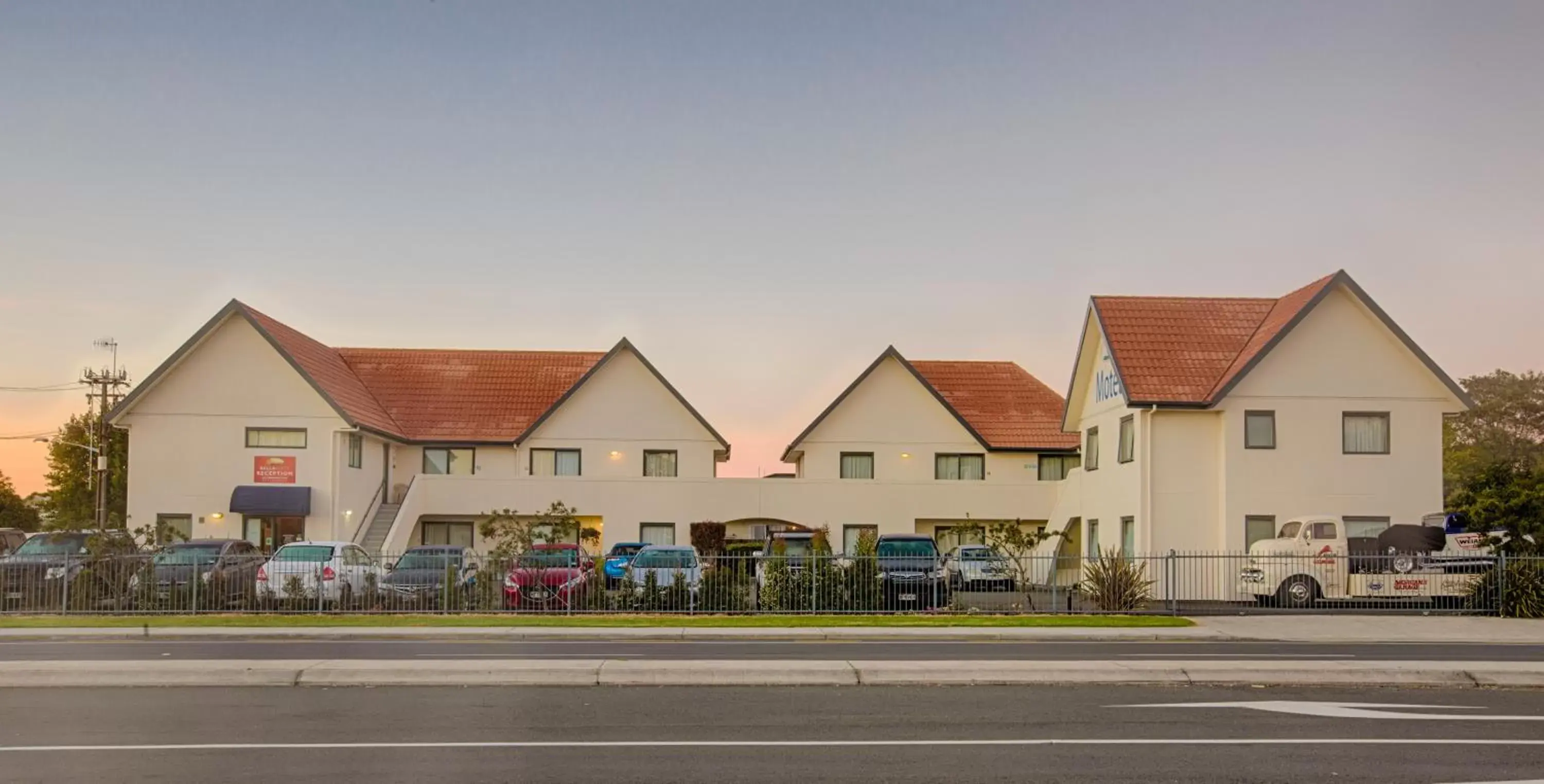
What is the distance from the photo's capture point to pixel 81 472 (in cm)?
7656

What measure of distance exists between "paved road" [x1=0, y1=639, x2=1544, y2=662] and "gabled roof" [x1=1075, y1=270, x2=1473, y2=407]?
41.6 feet

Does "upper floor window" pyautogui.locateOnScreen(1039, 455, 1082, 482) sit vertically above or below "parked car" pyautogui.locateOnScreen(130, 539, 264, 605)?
above

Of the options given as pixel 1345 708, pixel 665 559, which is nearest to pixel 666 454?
pixel 665 559

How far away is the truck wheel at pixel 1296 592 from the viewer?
30422mm

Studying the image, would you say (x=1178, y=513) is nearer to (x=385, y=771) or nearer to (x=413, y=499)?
(x=413, y=499)

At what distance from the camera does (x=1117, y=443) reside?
3784 centimetres

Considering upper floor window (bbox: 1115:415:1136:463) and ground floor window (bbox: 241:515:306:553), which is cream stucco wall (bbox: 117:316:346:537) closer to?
ground floor window (bbox: 241:515:306:553)

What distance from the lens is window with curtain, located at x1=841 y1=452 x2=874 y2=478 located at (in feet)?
165

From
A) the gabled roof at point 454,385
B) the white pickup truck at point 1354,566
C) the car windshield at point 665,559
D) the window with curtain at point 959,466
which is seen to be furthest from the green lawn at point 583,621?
the window with curtain at point 959,466

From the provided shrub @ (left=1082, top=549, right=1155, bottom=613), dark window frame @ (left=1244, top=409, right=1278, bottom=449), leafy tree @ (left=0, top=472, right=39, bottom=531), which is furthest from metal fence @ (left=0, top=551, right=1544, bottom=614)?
leafy tree @ (left=0, top=472, right=39, bottom=531)

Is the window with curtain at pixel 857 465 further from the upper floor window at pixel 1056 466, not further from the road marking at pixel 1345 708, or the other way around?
the road marking at pixel 1345 708

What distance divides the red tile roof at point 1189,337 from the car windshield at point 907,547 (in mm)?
6272

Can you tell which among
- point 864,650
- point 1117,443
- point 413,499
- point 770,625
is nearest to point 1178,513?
point 1117,443

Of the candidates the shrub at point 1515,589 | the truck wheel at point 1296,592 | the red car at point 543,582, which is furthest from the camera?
the truck wheel at point 1296,592
